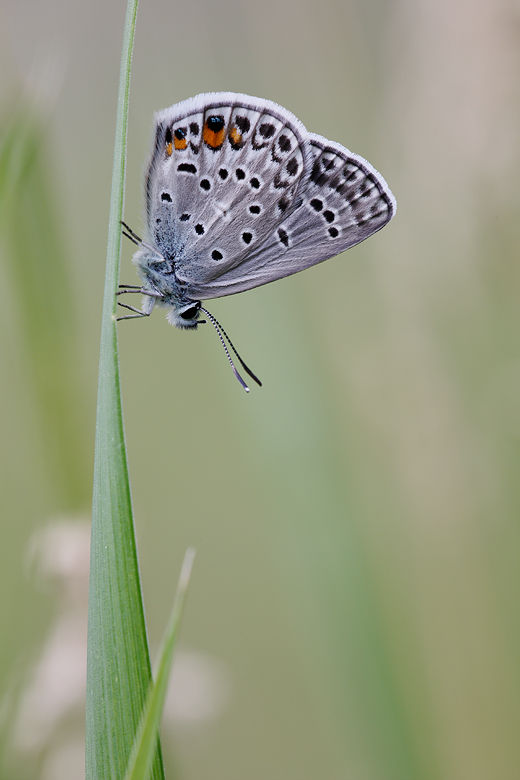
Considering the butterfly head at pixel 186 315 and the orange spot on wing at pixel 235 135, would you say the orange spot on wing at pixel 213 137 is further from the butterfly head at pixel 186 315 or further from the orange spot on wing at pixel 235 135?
the butterfly head at pixel 186 315

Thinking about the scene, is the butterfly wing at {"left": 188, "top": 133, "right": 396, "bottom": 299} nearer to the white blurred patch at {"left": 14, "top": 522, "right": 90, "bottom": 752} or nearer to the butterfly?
the butterfly

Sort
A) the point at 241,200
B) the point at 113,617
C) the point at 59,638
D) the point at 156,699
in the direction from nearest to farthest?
1. the point at 156,699
2. the point at 113,617
3. the point at 59,638
4. the point at 241,200

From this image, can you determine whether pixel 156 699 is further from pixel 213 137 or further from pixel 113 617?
pixel 213 137

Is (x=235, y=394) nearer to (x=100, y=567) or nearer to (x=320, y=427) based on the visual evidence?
(x=320, y=427)

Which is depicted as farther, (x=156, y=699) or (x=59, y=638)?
(x=59, y=638)

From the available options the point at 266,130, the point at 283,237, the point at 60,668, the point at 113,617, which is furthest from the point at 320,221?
the point at 60,668

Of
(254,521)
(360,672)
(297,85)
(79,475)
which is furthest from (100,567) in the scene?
(297,85)
